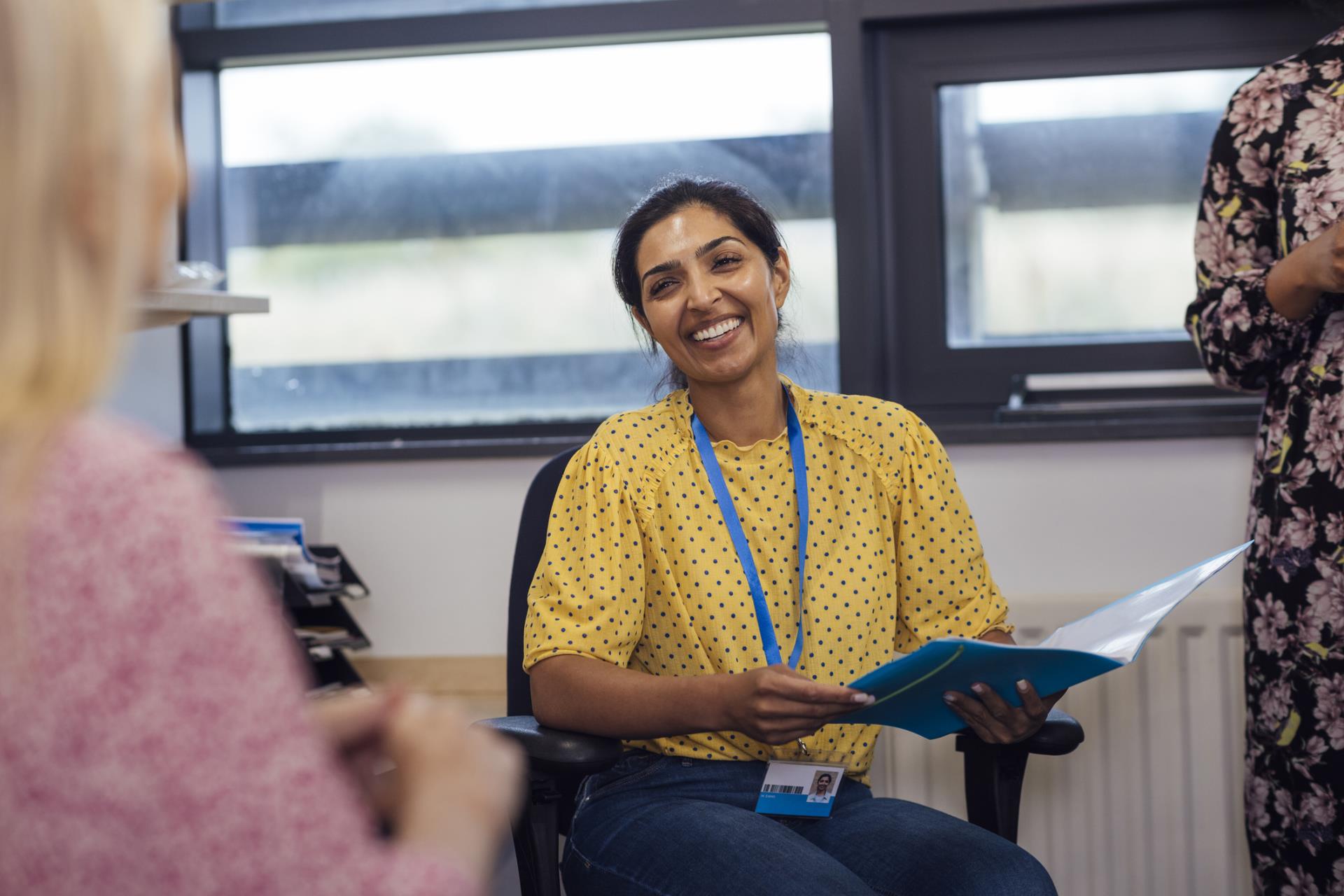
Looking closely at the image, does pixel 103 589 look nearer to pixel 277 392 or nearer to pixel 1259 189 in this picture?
pixel 1259 189

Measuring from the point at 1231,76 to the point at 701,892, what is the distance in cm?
181

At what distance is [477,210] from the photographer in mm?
2482

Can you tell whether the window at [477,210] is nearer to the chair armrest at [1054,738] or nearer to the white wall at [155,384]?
the white wall at [155,384]

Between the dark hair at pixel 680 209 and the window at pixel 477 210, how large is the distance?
2.15ft

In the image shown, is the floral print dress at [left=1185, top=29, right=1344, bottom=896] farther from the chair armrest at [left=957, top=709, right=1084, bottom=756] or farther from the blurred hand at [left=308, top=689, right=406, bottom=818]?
the blurred hand at [left=308, top=689, right=406, bottom=818]

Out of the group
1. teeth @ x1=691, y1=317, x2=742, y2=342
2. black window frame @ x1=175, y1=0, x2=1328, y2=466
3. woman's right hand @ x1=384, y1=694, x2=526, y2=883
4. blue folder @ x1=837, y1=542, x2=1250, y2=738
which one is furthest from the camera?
black window frame @ x1=175, y1=0, x2=1328, y2=466

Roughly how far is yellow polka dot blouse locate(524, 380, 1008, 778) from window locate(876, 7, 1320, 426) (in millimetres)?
691

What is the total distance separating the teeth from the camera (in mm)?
1651

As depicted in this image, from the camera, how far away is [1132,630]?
1245 mm

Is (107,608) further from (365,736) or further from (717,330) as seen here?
(717,330)

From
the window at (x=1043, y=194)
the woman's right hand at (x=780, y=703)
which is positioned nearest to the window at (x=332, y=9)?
the window at (x=1043, y=194)

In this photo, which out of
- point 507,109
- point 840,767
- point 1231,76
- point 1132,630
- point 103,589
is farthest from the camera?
point 507,109

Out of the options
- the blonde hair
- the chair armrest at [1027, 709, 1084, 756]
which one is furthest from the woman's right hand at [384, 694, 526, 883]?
the chair armrest at [1027, 709, 1084, 756]

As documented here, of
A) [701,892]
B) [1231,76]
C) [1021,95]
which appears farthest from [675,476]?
[1231,76]
